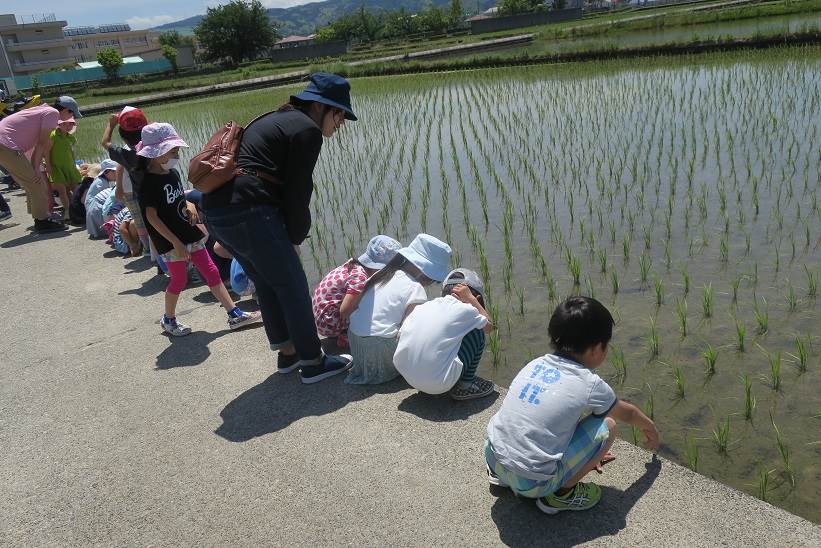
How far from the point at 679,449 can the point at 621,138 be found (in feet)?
17.5

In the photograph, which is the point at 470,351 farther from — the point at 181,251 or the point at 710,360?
the point at 181,251

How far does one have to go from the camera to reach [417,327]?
266cm

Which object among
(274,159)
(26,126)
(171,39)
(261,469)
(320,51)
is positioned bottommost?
(261,469)

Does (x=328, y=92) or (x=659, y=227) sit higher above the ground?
(x=328, y=92)

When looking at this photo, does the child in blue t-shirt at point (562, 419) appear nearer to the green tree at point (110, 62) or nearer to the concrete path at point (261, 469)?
the concrete path at point (261, 469)

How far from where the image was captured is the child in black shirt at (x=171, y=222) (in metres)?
3.51

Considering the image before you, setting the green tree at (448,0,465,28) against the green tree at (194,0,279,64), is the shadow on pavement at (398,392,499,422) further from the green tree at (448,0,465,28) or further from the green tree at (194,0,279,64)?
the green tree at (448,0,465,28)

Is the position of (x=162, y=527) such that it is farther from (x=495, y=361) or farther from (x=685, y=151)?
(x=685, y=151)

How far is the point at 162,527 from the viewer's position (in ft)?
7.16

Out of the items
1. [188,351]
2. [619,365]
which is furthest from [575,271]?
[188,351]

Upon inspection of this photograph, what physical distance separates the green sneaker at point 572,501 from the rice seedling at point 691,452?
58 centimetres

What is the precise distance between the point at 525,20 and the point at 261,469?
53265 mm

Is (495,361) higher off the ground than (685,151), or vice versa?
(685,151)

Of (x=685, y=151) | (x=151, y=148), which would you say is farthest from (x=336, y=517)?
(x=685, y=151)
